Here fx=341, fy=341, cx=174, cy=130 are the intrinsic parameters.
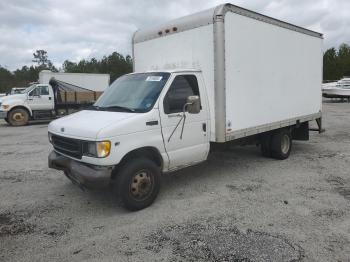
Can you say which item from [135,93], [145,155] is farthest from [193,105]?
[145,155]

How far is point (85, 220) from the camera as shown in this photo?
487 centimetres

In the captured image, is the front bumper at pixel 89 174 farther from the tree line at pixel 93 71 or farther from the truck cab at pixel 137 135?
the tree line at pixel 93 71

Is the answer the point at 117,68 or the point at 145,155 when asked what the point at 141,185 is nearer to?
the point at 145,155

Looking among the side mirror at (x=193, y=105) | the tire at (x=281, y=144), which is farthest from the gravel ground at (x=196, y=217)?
the side mirror at (x=193, y=105)

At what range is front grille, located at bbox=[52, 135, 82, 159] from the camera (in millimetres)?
4902

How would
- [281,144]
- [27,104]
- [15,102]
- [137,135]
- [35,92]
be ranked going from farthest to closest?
[35,92] → [27,104] → [15,102] → [281,144] → [137,135]

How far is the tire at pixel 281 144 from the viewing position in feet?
26.0

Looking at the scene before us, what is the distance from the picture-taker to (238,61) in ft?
20.3

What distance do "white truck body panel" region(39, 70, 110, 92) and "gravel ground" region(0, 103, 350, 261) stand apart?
15.9 m

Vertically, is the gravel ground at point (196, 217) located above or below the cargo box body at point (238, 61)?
below

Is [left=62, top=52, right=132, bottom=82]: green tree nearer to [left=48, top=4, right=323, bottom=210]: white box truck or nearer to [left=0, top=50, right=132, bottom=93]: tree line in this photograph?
[left=0, top=50, right=132, bottom=93]: tree line

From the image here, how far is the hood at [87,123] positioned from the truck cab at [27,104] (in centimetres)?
1370

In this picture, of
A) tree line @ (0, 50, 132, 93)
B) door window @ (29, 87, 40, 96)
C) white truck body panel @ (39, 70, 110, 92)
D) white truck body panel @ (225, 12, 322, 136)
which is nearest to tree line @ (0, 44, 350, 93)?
tree line @ (0, 50, 132, 93)

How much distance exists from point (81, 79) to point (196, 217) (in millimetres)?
21040
